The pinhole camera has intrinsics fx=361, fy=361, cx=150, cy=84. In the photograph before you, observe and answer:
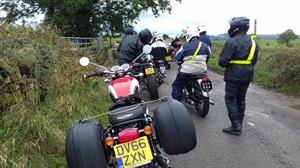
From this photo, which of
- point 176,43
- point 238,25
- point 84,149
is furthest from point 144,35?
point 176,43

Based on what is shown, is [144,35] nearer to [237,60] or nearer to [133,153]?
[237,60]

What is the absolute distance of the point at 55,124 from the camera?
5.68 metres

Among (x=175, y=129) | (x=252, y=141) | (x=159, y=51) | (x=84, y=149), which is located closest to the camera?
(x=84, y=149)

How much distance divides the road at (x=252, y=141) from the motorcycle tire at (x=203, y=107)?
0.12 metres

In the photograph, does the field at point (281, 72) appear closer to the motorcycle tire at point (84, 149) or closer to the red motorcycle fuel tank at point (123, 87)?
the red motorcycle fuel tank at point (123, 87)

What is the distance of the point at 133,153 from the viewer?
366 centimetres

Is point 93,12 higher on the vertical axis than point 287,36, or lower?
higher

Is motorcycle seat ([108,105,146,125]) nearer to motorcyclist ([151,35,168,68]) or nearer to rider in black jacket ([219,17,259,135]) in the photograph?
rider in black jacket ([219,17,259,135])

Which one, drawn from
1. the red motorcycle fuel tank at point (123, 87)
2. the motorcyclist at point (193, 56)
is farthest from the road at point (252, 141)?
the red motorcycle fuel tank at point (123, 87)

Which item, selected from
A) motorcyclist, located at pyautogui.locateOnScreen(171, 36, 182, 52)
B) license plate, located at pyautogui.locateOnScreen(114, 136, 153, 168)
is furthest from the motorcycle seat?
motorcyclist, located at pyautogui.locateOnScreen(171, 36, 182, 52)

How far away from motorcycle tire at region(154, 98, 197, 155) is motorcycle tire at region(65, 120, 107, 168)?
25.5 inches

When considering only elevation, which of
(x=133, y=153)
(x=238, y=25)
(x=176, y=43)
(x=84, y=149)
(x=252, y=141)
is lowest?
(x=252, y=141)

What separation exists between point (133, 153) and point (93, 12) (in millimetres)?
24289

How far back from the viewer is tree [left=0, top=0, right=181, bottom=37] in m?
25.2
